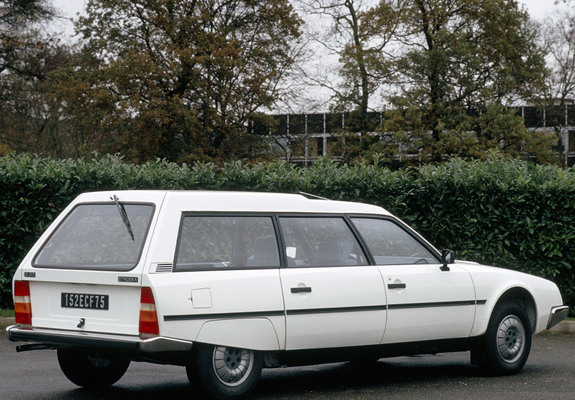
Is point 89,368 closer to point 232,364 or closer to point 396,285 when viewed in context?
point 232,364

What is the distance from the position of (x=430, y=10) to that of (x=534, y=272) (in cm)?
2592

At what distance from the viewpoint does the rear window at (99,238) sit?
6.59 m

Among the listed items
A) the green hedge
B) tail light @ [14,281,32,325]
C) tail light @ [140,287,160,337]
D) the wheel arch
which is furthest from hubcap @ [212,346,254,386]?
the green hedge

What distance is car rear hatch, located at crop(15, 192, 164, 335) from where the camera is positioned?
637cm

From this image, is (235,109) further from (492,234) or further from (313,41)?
(492,234)

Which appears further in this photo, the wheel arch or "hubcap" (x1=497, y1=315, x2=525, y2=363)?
the wheel arch

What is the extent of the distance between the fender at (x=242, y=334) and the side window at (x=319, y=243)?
0.63 meters

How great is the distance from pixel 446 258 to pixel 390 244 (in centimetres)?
56

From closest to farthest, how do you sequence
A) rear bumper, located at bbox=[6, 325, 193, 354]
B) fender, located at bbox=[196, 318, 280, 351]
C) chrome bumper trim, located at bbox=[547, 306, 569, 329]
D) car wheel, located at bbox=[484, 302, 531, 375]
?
rear bumper, located at bbox=[6, 325, 193, 354] < fender, located at bbox=[196, 318, 280, 351] < car wheel, located at bbox=[484, 302, 531, 375] < chrome bumper trim, located at bbox=[547, 306, 569, 329]

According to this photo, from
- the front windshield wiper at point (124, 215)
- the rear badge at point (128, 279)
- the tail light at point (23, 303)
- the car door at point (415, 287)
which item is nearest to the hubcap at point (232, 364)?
the rear badge at point (128, 279)

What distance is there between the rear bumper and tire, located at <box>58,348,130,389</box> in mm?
681

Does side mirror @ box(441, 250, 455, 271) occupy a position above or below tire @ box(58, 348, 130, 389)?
above

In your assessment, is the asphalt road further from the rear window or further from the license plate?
the rear window

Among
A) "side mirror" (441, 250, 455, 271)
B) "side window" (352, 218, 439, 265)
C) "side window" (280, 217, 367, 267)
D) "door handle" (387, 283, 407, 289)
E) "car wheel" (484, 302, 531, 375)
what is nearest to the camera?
"side window" (280, 217, 367, 267)
